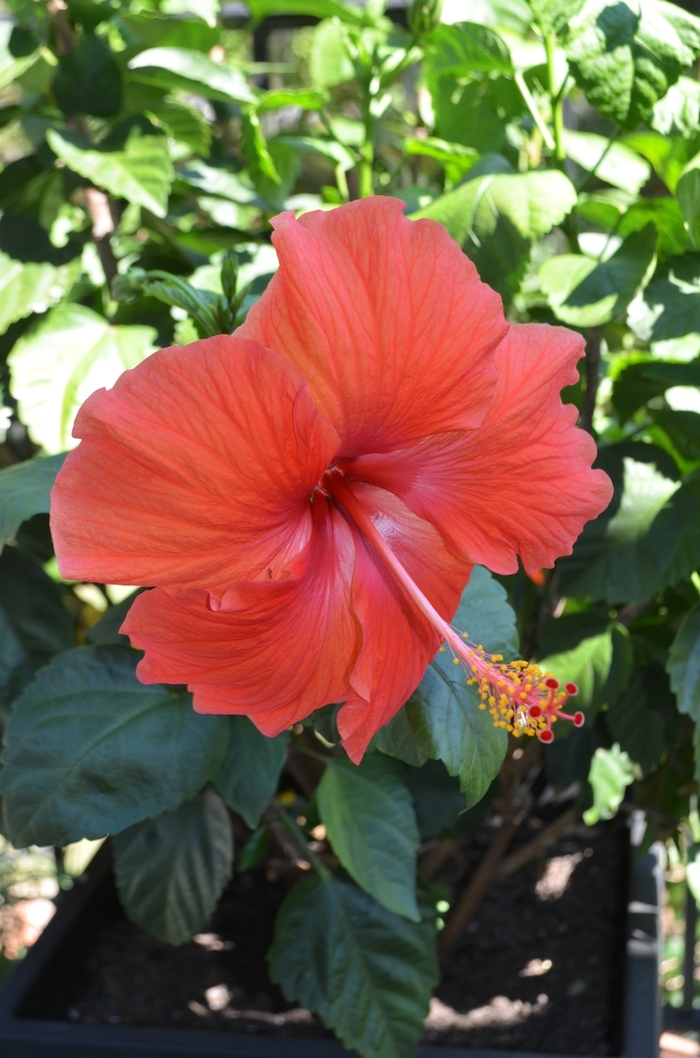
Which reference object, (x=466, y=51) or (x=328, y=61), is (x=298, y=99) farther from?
(x=328, y=61)

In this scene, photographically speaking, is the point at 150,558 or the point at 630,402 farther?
the point at 630,402

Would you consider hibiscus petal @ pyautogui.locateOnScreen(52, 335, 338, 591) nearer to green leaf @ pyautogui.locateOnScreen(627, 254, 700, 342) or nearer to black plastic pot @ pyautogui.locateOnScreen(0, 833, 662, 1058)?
green leaf @ pyautogui.locateOnScreen(627, 254, 700, 342)

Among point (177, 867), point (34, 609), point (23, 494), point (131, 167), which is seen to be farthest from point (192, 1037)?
point (131, 167)

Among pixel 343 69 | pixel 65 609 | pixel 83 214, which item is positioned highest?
pixel 343 69

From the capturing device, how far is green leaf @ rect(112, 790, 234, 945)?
84 centimetres

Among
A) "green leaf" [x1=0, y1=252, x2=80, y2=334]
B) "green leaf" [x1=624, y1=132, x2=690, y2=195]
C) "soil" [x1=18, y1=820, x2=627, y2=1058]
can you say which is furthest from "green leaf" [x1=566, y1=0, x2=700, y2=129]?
"soil" [x1=18, y1=820, x2=627, y2=1058]

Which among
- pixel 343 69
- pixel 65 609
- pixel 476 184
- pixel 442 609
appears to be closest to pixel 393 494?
pixel 442 609

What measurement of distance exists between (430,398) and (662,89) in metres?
0.34

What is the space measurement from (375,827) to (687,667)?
26cm

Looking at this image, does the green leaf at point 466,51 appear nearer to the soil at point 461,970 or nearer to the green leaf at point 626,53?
the green leaf at point 626,53

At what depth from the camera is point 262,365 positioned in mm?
399

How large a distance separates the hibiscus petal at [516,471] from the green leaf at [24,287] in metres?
0.55

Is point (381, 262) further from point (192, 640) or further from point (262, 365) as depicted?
point (192, 640)

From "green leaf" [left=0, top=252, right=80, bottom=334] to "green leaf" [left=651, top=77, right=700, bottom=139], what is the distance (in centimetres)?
57
